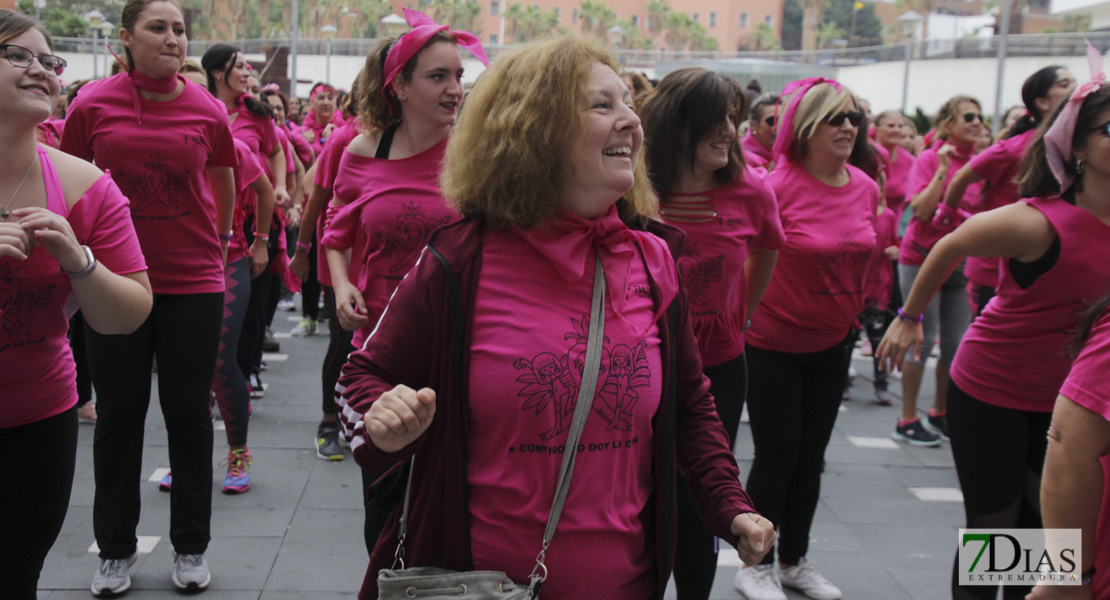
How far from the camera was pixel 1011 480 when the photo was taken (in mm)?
3174

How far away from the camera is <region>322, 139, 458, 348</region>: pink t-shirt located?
3.46 m

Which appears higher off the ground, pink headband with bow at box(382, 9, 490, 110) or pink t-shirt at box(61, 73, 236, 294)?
pink headband with bow at box(382, 9, 490, 110)

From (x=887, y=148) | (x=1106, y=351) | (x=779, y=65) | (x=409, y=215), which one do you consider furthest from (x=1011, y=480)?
(x=779, y=65)

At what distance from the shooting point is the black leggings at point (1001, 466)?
314 cm

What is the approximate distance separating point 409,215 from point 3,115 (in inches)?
53.1

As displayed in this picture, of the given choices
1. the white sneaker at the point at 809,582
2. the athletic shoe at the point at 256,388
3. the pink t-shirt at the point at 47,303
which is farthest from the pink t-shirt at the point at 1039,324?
the athletic shoe at the point at 256,388

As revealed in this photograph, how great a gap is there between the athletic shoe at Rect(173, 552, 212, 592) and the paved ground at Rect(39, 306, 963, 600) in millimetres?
79

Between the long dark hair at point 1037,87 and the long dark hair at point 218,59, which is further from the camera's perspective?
the long dark hair at point 218,59

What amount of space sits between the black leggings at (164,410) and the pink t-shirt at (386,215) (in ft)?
2.20

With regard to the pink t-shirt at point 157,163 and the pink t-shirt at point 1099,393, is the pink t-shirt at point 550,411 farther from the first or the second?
the pink t-shirt at point 157,163

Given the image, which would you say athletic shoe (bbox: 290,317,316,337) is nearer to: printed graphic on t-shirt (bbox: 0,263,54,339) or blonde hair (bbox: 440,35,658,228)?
printed graphic on t-shirt (bbox: 0,263,54,339)

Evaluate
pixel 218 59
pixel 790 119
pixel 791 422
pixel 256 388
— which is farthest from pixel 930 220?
pixel 256 388

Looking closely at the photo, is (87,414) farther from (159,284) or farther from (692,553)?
(692,553)

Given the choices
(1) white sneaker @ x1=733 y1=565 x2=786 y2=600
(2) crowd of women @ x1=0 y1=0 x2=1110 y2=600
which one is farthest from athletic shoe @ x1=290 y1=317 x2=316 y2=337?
(1) white sneaker @ x1=733 y1=565 x2=786 y2=600
